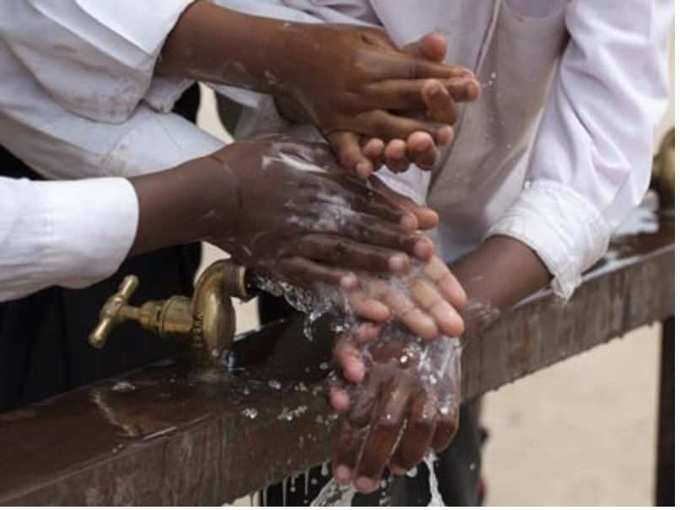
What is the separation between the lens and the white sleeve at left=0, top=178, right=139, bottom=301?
1526mm

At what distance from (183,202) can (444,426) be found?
0.91 feet

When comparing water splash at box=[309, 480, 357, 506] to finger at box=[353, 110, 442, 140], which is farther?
water splash at box=[309, 480, 357, 506]

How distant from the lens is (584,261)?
5.94 ft

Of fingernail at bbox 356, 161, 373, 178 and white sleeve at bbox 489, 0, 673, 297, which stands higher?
fingernail at bbox 356, 161, 373, 178

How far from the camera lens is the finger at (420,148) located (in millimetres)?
1568

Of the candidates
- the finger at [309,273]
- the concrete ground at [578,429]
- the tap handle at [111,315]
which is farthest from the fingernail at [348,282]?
the concrete ground at [578,429]

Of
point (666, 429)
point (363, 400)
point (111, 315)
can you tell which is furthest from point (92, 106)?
point (666, 429)

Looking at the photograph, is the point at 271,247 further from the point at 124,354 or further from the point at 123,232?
the point at 124,354

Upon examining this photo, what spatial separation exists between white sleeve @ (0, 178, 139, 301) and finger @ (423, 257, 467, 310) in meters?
0.25

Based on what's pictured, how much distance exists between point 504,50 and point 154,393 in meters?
0.47

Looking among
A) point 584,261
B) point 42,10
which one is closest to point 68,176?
point 42,10

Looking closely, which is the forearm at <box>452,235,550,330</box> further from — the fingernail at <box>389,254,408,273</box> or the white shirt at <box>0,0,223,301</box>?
the white shirt at <box>0,0,223,301</box>

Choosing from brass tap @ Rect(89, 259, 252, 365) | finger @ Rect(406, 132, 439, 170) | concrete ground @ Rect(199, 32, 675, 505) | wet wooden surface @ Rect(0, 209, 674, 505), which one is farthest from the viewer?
concrete ground @ Rect(199, 32, 675, 505)

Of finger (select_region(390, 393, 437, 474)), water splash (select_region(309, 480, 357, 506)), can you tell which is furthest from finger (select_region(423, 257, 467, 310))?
water splash (select_region(309, 480, 357, 506))
